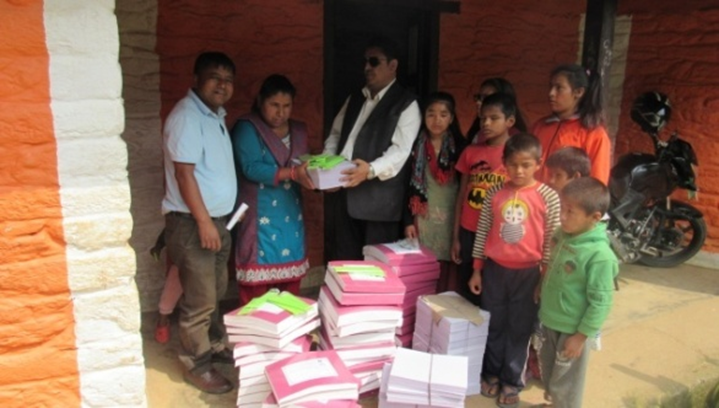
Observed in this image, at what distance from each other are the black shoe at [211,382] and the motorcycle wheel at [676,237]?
4.37 metres

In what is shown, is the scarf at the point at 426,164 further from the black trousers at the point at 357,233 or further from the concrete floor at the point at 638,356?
the concrete floor at the point at 638,356

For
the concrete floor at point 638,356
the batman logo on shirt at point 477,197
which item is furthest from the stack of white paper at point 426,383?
the batman logo on shirt at point 477,197

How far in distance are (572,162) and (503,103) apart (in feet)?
1.70

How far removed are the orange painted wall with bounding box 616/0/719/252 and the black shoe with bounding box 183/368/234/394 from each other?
488cm

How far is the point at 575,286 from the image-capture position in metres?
2.48

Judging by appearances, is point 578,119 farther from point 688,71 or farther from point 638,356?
point 688,71

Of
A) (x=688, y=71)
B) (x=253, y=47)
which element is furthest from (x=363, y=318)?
(x=688, y=71)

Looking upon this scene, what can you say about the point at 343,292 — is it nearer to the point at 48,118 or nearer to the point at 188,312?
the point at 188,312

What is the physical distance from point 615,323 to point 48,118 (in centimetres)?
382

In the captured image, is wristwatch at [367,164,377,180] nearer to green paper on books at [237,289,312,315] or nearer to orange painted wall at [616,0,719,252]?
green paper on books at [237,289,312,315]

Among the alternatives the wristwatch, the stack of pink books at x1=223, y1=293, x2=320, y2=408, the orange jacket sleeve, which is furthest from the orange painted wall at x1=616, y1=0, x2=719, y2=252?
→ the stack of pink books at x1=223, y1=293, x2=320, y2=408

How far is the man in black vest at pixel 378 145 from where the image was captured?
10.5ft

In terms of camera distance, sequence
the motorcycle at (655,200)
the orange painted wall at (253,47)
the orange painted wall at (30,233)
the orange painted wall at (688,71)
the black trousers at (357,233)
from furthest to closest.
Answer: the orange painted wall at (688,71)
the motorcycle at (655,200)
the orange painted wall at (253,47)
the black trousers at (357,233)
the orange painted wall at (30,233)

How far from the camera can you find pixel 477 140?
3270 mm
